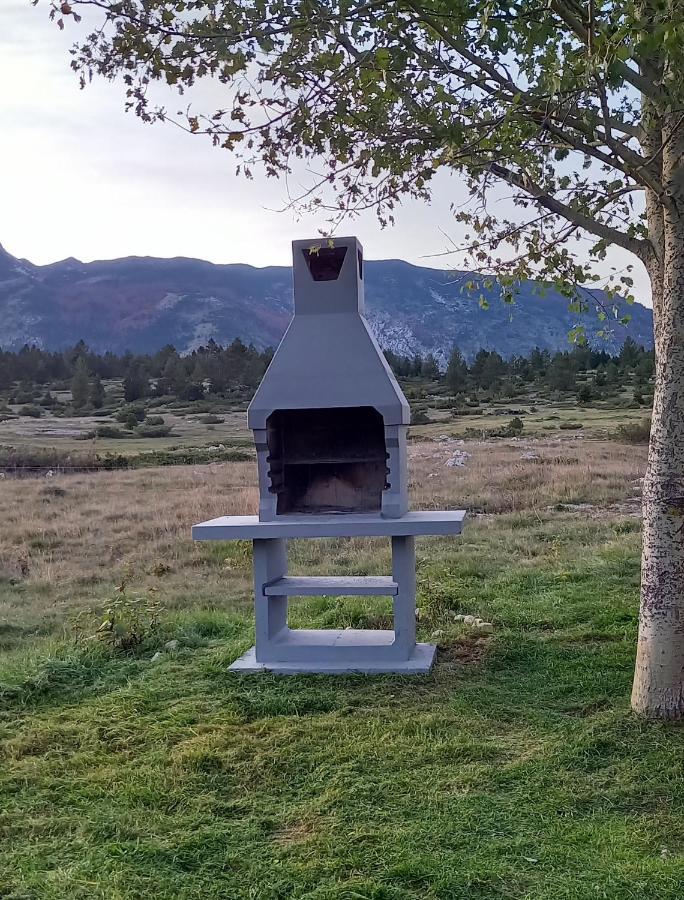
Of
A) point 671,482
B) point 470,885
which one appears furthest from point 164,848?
point 671,482

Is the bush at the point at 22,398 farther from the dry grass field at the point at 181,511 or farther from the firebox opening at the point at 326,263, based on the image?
the firebox opening at the point at 326,263

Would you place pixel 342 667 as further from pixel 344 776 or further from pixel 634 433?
pixel 634 433

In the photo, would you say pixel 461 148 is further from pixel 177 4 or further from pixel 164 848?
pixel 164 848

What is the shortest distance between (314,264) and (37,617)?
4.99 meters

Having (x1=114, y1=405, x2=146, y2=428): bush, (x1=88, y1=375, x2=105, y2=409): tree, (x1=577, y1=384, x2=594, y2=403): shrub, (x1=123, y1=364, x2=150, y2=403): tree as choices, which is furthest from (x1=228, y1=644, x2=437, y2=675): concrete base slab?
(x1=123, y1=364, x2=150, y2=403): tree

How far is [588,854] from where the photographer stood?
3.54 metres

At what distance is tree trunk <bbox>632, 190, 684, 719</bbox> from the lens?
4.70 m

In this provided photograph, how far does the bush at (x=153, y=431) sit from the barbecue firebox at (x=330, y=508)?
93.1 feet

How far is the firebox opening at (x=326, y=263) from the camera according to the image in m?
6.42

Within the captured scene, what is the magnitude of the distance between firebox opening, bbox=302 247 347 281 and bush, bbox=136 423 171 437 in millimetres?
28435

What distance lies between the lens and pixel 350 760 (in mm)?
4578

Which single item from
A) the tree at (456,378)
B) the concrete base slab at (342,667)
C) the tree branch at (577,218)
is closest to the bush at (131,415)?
the tree at (456,378)

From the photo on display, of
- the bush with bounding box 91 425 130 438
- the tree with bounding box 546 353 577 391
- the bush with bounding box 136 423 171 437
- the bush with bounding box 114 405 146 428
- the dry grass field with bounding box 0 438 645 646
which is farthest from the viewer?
the tree with bounding box 546 353 577 391

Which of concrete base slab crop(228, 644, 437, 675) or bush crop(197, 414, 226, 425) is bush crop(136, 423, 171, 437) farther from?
concrete base slab crop(228, 644, 437, 675)
